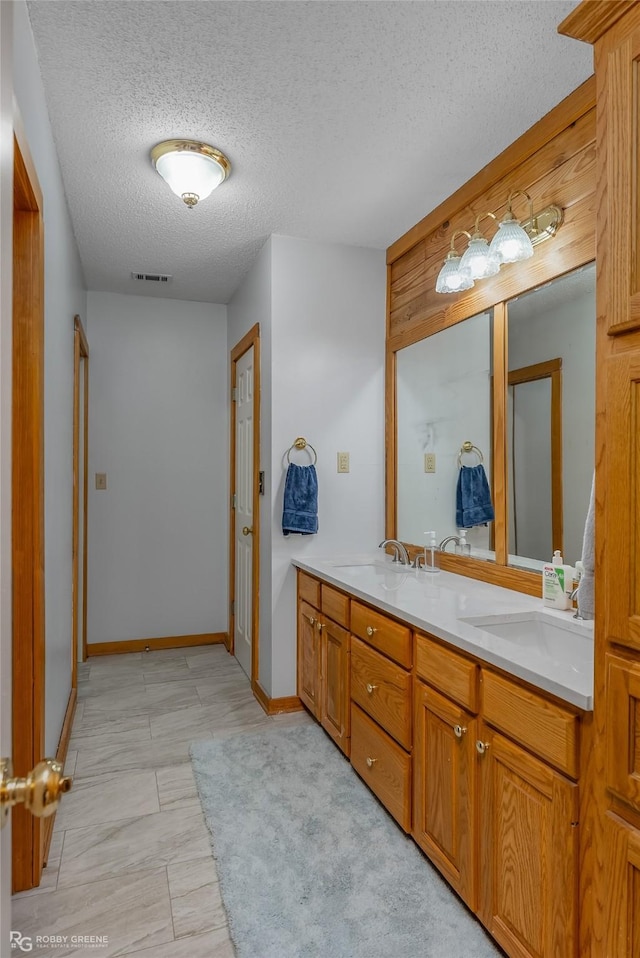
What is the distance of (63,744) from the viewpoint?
2.54 metres

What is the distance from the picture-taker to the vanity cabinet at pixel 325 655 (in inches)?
97.0

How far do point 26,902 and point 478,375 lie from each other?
2.42 meters

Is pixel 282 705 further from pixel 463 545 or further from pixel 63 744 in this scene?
pixel 463 545

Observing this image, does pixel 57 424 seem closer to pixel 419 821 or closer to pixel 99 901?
pixel 99 901

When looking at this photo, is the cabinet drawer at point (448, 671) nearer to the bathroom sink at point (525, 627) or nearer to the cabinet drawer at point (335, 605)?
the bathroom sink at point (525, 627)

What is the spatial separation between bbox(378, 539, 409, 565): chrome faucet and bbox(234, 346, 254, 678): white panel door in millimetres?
922

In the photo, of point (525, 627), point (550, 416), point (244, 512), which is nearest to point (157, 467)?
point (244, 512)

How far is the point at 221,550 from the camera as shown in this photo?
439 centimetres

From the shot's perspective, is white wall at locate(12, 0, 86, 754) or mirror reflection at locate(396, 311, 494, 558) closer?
white wall at locate(12, 0, 86, 754)

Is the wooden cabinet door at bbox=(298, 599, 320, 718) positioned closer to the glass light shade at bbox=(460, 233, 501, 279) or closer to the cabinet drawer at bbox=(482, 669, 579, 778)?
the cabinet drawer at bbox=(482, 669, 579, 778)

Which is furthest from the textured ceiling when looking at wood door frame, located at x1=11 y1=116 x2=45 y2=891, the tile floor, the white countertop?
the tile floor

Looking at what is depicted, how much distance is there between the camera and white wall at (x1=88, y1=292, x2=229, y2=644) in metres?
4.08

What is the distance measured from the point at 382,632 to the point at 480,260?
1428mm

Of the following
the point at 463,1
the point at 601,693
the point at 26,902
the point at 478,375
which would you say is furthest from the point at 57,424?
the point at 601,693
